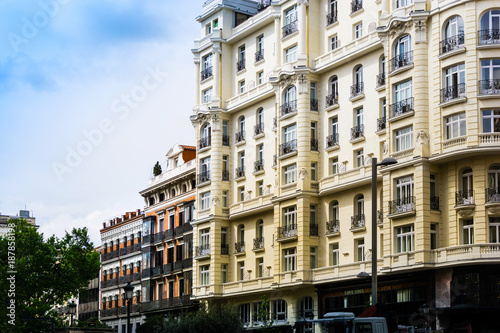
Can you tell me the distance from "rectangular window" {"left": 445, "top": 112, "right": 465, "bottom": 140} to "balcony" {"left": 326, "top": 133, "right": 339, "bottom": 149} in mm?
11544

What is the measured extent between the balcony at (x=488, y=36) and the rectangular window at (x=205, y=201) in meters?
31.6

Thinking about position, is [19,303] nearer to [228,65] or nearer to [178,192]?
[178,192]

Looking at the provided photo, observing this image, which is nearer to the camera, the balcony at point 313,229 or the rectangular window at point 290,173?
the balcony at point 313,229

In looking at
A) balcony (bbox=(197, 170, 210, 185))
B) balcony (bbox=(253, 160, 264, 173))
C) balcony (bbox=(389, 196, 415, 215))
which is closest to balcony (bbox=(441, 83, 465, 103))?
balcony (bbox=(389, 196, 415, 215))

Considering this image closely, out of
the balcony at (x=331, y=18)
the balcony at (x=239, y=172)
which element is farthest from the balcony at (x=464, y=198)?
the balcony at (x=239, y=172)

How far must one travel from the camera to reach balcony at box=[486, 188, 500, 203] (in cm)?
5234

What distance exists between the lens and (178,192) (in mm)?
90312

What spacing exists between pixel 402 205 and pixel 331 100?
41.2 ft

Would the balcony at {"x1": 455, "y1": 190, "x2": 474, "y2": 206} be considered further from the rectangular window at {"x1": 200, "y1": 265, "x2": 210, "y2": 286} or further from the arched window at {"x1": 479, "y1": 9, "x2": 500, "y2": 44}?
the rectangular window at {"x1": 200, "y1": 265, "x2": 210, "y2": 286}

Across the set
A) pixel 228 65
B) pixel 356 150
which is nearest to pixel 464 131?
pixel 356 150

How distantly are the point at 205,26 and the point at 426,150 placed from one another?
3293 cm

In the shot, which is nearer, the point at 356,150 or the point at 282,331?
the point at 356,150

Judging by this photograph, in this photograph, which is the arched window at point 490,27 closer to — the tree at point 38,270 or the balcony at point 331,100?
the balcony at point 331,100

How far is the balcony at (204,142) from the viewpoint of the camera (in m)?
79.1
